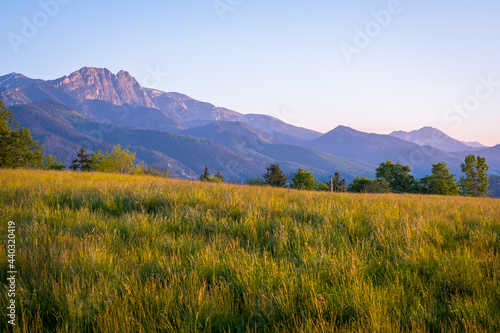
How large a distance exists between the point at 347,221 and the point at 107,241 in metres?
3.59

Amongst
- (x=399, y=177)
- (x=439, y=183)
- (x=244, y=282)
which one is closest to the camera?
(x=244, y=282)

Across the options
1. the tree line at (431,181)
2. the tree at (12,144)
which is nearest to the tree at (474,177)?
the tree line at (431,181)

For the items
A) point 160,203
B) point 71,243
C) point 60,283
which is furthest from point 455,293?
point 160,203

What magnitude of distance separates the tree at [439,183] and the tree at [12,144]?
8231 cm

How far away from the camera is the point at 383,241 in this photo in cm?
364

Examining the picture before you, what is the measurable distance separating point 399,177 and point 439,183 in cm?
815

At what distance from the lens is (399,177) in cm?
6241

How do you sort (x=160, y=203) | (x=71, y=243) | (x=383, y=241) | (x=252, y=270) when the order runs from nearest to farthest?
(x=252, y=270) < (x=71, y=243) < (x=383, y=241) < (x=160, y=203)

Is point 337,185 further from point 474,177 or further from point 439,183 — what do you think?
point 474,177

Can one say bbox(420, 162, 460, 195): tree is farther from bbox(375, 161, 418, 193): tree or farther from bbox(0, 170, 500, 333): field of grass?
bbox(0, 170, 500, 333): field of grass

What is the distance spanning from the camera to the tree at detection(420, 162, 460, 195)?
196 ft

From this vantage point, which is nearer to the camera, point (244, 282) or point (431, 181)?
point (244, 282)

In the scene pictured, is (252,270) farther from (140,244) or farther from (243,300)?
(140,244)

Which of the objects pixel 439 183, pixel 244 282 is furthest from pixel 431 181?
pixel 244 282
